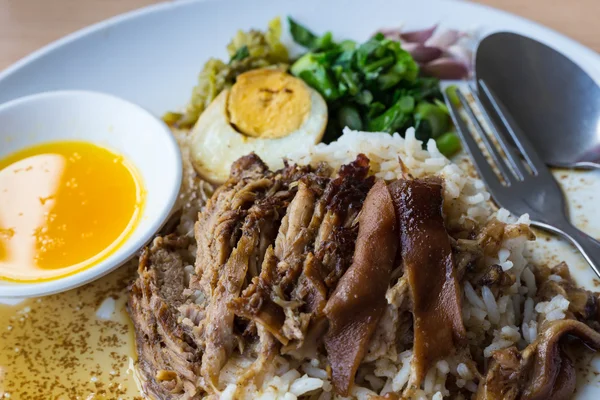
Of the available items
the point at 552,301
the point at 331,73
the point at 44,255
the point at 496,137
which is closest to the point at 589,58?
the point at 496,137

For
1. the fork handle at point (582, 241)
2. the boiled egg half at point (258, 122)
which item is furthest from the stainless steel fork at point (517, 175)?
the boiled egg half at point (258, 122)

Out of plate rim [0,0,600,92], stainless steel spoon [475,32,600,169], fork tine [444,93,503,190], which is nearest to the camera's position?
fork tine [444,93,503,190]

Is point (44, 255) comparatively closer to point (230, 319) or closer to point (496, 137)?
point (230, 319)

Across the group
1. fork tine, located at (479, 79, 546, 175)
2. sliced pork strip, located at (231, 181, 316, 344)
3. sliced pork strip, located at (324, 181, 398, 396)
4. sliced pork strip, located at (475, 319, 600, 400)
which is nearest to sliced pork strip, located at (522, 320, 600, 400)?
sliced pork strip, located at (475, 319, 600, 400)

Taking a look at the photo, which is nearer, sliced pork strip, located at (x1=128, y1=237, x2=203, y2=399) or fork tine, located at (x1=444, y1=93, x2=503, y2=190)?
sliced pork strip, located at (x1=128, y1=237, x2=203, y2=399)

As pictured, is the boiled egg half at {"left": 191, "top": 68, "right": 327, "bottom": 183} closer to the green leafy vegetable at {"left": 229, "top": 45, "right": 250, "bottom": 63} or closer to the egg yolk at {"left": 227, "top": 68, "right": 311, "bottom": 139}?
the egg yolk at {"left": 227, "top": 68, "right": 311, "bottom": 139}

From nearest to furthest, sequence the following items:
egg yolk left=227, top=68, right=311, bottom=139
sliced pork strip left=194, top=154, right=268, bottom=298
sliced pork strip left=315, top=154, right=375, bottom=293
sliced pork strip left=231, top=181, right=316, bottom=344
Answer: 1. sliced pork strip left=231, top=181, right=316, bottom=344
2. sliced pork strip left=315, top=154, right=375, bottom=293
3. sliced pork strip left=194, top=154, right=268, bottom=298
4. egg yolk left=227, top=68, right=311, bottom=139

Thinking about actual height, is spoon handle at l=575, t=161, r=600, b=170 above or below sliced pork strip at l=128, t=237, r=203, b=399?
above

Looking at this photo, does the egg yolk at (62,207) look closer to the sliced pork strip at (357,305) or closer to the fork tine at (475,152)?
the sliced pork strip at (357,305)
